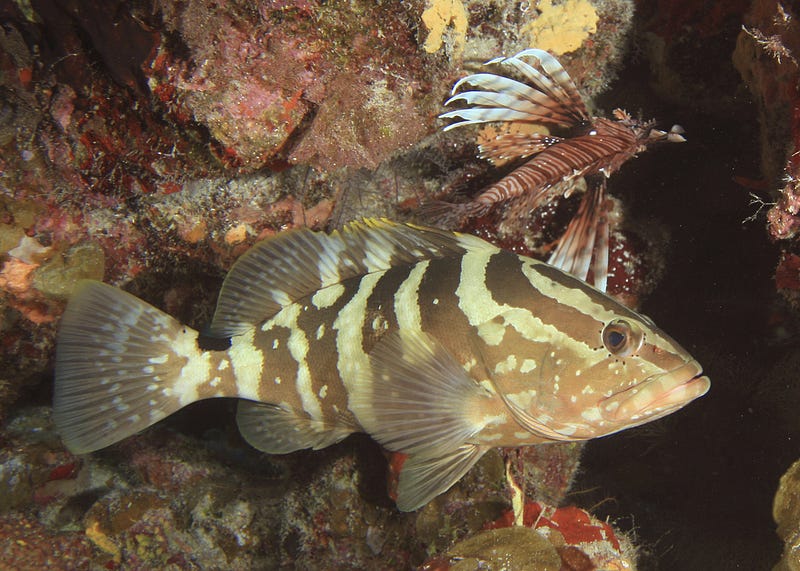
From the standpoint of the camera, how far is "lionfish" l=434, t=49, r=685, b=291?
10.6 feet

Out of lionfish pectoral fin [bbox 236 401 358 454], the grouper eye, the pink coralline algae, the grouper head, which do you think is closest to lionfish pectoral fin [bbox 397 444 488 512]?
the grouper head

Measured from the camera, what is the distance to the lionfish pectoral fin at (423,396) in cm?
254

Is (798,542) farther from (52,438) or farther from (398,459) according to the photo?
(52,438)

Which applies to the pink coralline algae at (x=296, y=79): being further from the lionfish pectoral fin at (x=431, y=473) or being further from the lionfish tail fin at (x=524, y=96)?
the lionfish pectoral fin at (x=431, y=473)

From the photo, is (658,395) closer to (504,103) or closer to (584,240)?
(584,240)

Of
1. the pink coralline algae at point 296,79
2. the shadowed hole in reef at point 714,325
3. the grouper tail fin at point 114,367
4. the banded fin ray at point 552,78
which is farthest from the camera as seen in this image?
the shadowed hole in reef at point 714,325

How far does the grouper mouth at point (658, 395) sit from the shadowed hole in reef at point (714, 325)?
1512 mm

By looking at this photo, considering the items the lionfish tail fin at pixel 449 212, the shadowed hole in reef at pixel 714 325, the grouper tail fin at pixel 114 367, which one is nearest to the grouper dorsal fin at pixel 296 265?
the grouper tail fin at pixel 114 367

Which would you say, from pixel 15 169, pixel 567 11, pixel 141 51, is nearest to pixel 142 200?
pixel 15 169

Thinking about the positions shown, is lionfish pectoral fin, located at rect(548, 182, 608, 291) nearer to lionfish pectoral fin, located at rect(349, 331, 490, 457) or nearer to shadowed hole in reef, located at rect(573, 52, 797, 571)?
shadowed hole in reef, located at rect(573, 52, 797, 571)

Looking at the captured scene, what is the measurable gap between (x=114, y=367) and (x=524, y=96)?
2.99 m

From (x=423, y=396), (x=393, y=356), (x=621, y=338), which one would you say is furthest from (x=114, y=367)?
(x=621, y=338)

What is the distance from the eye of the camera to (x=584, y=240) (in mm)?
3527

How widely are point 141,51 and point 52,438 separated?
3624 mm
